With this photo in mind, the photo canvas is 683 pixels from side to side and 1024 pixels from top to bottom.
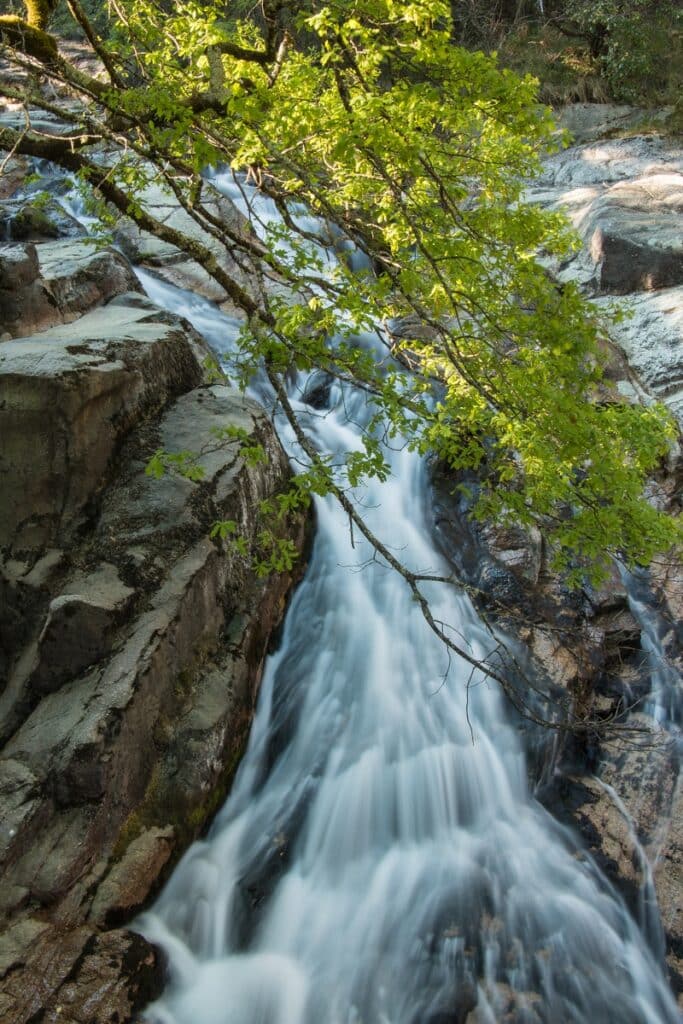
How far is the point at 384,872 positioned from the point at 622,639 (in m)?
3.24

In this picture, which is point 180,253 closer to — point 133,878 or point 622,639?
point 622,639

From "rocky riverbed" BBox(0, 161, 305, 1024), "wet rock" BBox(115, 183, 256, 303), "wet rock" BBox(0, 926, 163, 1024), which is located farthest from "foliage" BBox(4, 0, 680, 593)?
"wet rock" BBox(115, 183, 256, 303)

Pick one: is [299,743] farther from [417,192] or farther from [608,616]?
[417,192]

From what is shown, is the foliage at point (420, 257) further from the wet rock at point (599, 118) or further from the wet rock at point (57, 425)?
the wet rock at point (599, 118)

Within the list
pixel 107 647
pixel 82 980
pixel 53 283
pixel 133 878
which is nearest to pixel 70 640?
pixel 107 647

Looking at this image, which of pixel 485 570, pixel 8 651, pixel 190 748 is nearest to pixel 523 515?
pixel 190 748

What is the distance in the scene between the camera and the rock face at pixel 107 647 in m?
3.83

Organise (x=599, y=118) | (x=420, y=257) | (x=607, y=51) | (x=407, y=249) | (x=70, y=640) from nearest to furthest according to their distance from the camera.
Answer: (x=420, y=257) < (x=407, y=249) < (x=70, y=640) < (x=599, y=118) < (x=607, y=51)

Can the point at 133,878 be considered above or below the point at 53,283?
below

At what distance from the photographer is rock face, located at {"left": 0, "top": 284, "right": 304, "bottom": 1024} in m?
3.83

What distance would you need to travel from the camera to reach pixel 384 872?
5.07m

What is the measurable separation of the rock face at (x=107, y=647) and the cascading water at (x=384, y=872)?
14.7 inches

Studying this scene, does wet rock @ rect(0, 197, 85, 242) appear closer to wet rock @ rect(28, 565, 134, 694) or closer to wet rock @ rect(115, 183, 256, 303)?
wet rock @ rect(115, 183, 256, 303)

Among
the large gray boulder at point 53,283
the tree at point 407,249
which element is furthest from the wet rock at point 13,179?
the tree at point 407,249
